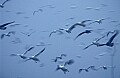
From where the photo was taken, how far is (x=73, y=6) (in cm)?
434

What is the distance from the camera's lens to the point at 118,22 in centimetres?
456

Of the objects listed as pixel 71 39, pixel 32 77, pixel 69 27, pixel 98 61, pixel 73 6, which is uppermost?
pixel 73 6

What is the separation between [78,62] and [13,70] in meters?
1.24

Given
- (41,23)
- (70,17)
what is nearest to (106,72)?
(70,17)

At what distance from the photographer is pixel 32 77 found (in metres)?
4.50

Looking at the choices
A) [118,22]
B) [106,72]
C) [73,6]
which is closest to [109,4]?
[118,22]

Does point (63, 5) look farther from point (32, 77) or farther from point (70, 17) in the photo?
point (32, 77)

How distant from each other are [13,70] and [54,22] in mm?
1194

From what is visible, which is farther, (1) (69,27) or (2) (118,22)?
(2) (118,22)

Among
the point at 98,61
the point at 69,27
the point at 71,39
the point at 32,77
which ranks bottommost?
the point at 32,77

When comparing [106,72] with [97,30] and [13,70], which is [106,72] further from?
[13,70]

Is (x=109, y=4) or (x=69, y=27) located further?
(x=109, y=4)

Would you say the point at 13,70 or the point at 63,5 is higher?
the point at 63,5

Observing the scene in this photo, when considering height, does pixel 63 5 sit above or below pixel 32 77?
above
